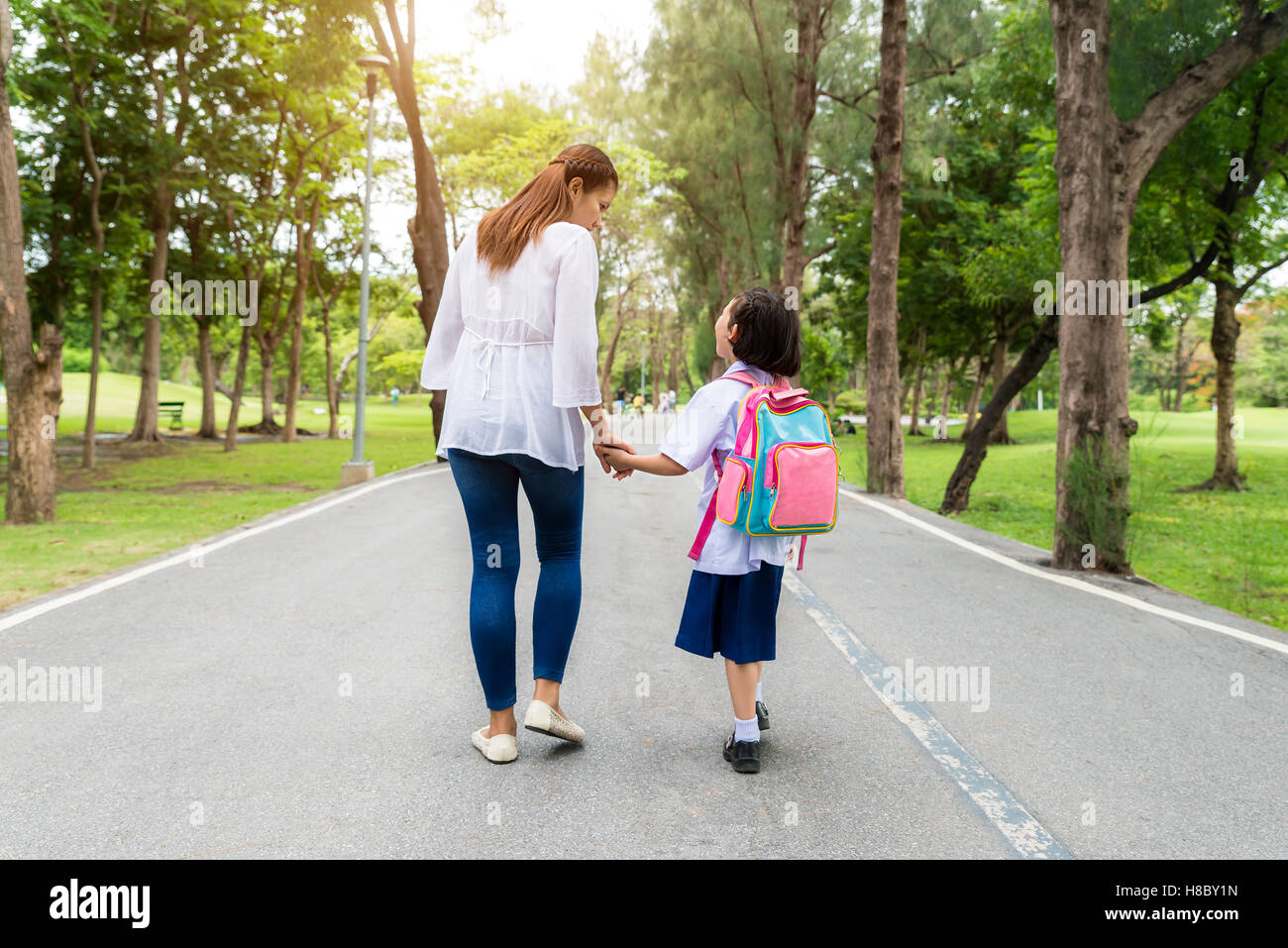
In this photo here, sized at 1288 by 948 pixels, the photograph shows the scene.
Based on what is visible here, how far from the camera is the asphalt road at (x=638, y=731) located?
10.5 ft

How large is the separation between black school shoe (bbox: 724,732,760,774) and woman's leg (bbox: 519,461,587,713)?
2.26 feet

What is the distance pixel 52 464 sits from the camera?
11.4 meters

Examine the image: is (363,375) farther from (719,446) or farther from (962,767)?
(962,767)

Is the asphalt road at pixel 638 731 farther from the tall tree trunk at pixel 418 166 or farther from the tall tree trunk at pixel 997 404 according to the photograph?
the tall tree trunk at pixel 418 166

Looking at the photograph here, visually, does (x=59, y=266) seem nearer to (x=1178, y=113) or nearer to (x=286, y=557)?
(x=286, y=557)

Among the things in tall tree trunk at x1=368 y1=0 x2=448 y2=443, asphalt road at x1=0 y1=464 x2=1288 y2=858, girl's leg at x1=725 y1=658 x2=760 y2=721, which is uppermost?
tall tree trunk at x1=368 y1=0 x2=448 y2=443

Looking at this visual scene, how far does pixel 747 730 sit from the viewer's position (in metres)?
3.80

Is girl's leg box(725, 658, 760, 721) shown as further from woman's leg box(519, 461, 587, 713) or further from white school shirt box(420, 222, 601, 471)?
white school shirt box(420, 222, 601, 471)

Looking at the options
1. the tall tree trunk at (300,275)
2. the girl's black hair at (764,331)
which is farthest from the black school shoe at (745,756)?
the tall tree trunk at (300,275)

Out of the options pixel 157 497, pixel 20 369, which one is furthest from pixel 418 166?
pixel 20 369

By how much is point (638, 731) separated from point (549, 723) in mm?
504

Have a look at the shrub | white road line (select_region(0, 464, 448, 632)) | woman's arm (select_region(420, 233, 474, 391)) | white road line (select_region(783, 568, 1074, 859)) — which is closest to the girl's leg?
white road line (select_region(783, 568, 1074, 859))

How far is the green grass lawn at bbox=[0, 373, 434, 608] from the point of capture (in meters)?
8.64
